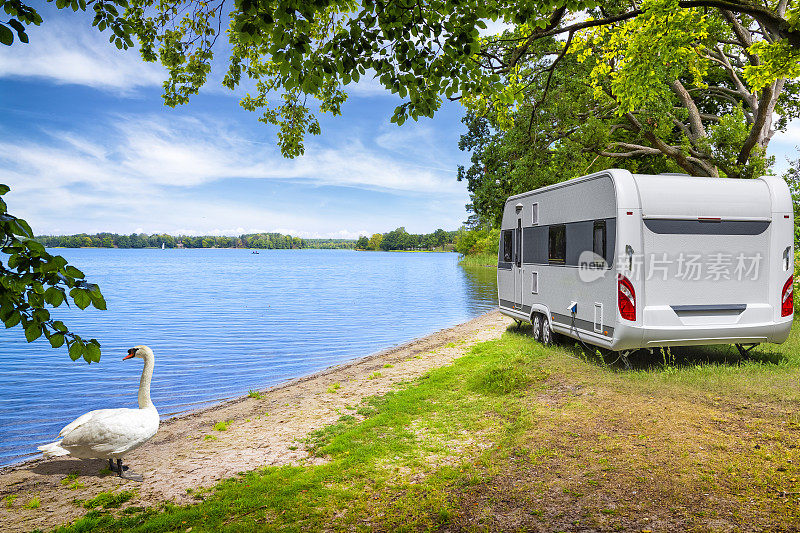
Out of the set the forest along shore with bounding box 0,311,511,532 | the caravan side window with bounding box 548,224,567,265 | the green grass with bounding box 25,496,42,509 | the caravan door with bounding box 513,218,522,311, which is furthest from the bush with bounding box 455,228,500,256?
the green grass with bounding box 25,496,42,509

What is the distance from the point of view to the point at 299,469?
5738mm

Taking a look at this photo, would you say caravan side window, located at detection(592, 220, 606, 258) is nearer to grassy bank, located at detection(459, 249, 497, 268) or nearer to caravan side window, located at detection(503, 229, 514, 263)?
caravan side window, located at detection(503, 229, 514, 263)

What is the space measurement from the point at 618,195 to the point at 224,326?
20.6 meters

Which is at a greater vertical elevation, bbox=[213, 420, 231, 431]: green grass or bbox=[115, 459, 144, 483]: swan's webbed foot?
bbox=[115, 459, 144, 483]: swan's webbed foot

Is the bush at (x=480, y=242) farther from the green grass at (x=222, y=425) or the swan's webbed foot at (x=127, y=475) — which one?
the swan's webbed foot at (x=127, y=475)

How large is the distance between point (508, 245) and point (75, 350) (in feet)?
39.4

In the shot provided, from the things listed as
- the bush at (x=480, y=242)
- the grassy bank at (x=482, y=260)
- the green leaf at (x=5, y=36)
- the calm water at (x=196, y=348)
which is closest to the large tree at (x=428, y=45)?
the green leaf at (x=5, y=36)

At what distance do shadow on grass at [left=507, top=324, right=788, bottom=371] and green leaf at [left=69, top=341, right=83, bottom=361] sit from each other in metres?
8.66

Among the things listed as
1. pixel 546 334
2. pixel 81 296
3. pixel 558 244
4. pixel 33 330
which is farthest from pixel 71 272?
pixel 546 334

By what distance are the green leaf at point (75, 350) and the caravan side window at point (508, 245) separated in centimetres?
1169

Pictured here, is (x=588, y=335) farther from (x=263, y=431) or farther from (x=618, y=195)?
(x=263, y=431)

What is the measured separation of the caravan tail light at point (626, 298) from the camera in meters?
8.34

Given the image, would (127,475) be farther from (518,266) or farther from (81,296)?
(518,266)

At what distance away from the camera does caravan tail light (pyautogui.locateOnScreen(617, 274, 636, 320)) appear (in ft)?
27.4
